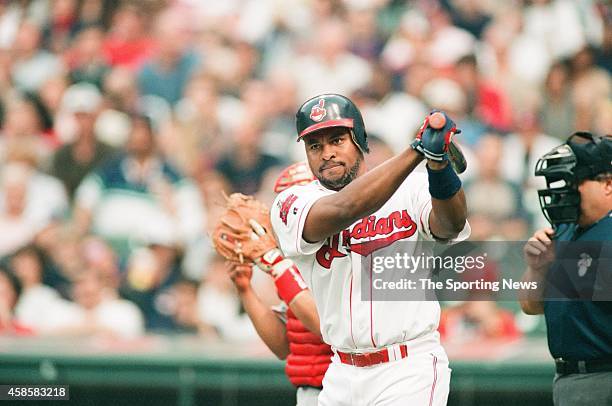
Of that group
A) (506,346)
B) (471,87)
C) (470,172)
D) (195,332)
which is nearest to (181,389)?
(195,332)

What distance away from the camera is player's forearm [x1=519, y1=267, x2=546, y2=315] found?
12.9 ft

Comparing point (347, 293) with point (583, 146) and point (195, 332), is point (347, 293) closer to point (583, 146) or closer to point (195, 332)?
point (583, 146)

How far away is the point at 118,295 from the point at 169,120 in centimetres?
175

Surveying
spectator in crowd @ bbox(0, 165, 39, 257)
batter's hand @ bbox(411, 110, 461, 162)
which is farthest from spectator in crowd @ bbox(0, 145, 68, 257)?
batter's hand @ bbox(411, 110, 461, 162)

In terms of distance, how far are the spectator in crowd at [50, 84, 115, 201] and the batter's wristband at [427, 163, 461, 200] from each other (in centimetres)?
542

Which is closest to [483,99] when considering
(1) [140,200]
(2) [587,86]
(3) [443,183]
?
(2) [587,86]

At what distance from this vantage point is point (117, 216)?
7.91 m

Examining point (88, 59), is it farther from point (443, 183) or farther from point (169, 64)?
point (443, 183)

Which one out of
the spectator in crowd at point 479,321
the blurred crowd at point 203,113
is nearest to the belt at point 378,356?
the spectator in crowd at point 479,321

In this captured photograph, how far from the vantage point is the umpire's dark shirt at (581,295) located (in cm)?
374

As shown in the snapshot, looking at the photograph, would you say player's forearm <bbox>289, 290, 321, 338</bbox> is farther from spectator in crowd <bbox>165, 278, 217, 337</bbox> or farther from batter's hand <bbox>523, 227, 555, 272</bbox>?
spectator in crowd <bbox>165, 278, 217, 337</bbox>

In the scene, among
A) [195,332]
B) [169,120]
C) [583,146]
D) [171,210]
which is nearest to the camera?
[583,146]

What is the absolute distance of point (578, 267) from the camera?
3.85 metres

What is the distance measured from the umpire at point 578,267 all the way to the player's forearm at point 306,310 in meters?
0.91
